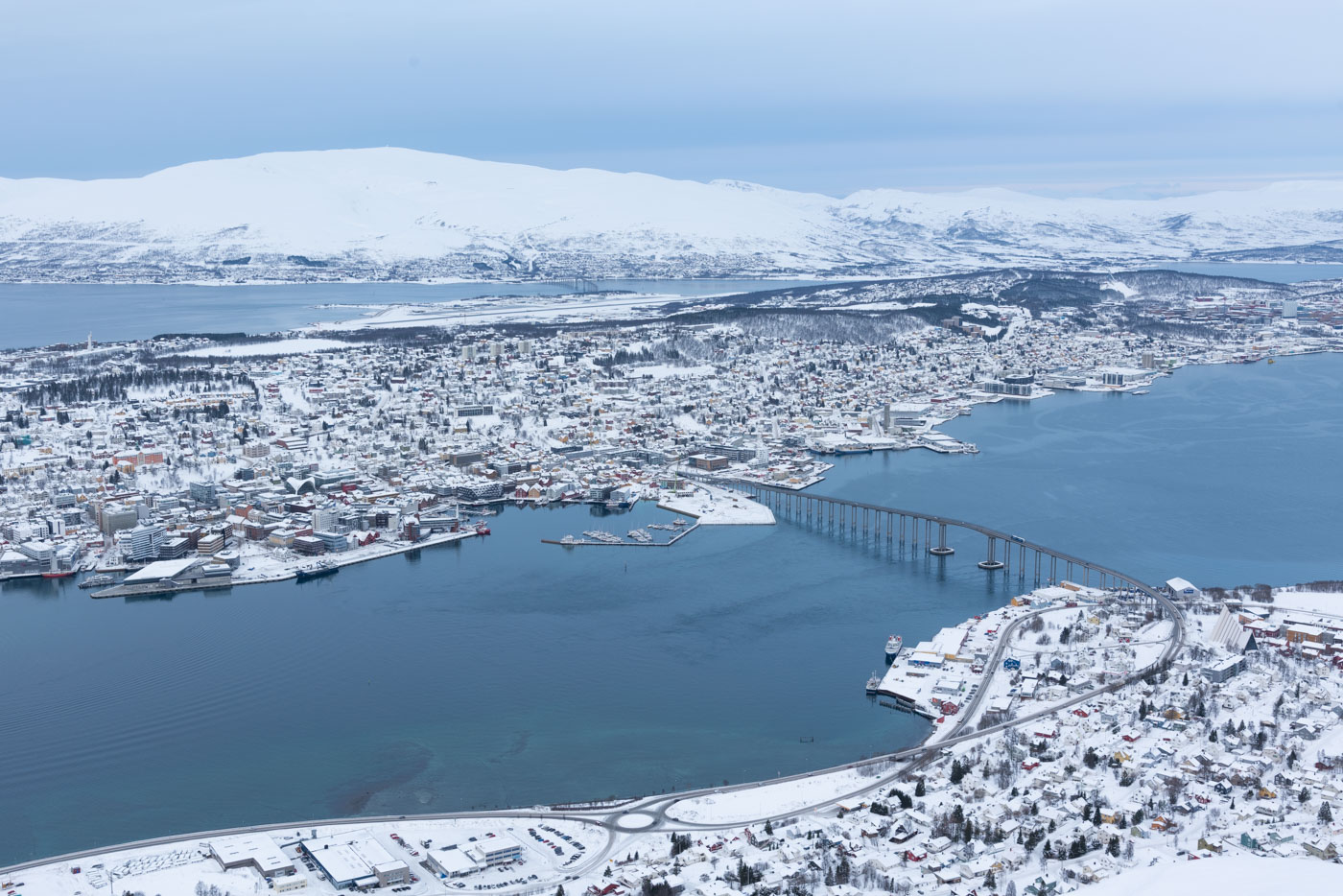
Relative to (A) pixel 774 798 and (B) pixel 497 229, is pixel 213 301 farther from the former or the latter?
(A) pixel 774 798

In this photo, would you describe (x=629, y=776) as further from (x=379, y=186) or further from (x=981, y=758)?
(x=379, y=186)

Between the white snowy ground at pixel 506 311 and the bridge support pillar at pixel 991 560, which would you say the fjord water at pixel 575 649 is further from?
the white snowy ground at pixel 506 311

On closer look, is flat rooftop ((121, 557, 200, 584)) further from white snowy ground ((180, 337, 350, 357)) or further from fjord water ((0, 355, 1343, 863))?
white snowy ground ((180, 337, 350, 357))

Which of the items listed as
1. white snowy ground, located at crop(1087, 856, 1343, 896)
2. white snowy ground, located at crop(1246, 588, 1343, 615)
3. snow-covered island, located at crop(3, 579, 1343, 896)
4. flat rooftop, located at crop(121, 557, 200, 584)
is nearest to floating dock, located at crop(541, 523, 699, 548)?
flat rooftop, located at crop(121, 557, 200, 584)

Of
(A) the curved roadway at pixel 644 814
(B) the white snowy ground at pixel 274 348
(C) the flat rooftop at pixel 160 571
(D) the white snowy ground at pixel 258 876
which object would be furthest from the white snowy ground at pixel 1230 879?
(B) the white snowy ground at pixel 274 348

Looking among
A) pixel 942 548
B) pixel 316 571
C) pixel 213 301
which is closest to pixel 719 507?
pixel 942 548
